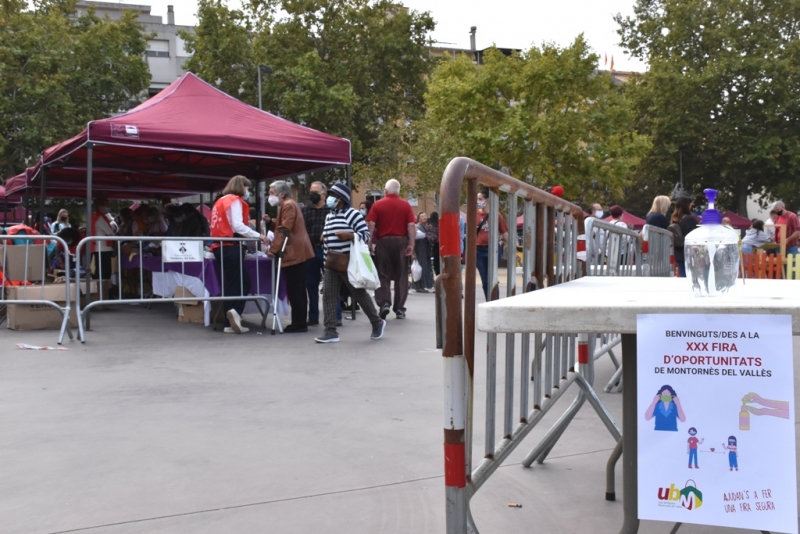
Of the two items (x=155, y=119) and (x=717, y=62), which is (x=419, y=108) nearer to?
(x=717, y=62)

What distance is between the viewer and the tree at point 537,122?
38750mm

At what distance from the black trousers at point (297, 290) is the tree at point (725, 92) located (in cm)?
3562

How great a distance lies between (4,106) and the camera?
1303 inches

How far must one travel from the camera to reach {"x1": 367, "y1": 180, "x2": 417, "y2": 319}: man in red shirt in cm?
1103

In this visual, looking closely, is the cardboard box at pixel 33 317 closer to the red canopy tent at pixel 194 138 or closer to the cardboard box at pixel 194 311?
the cardboard box at pixel 194 311

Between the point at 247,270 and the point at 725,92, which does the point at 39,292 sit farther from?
the point at 725,92

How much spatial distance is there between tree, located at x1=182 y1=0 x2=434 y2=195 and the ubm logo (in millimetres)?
39119

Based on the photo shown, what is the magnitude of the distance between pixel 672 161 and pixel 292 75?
64.4 feet

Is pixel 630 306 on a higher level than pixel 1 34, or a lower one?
lower

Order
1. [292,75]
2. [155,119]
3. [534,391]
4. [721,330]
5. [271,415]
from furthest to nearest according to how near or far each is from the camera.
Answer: [292,75] < [155,119] < [271,415] < [534,391] < [721,330]

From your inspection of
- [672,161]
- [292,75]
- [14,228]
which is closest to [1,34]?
[292,75]

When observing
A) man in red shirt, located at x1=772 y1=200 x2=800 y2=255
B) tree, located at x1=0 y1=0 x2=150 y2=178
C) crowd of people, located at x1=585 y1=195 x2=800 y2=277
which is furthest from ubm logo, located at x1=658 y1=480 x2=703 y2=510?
tree, located at x1=0 y1=0 x2=150 y2=178

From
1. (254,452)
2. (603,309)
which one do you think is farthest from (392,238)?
(603,309)

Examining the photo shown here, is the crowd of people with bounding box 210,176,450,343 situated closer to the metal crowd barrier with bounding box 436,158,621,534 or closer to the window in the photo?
the metal crowd barrier with bounding box 436,158,621,534
